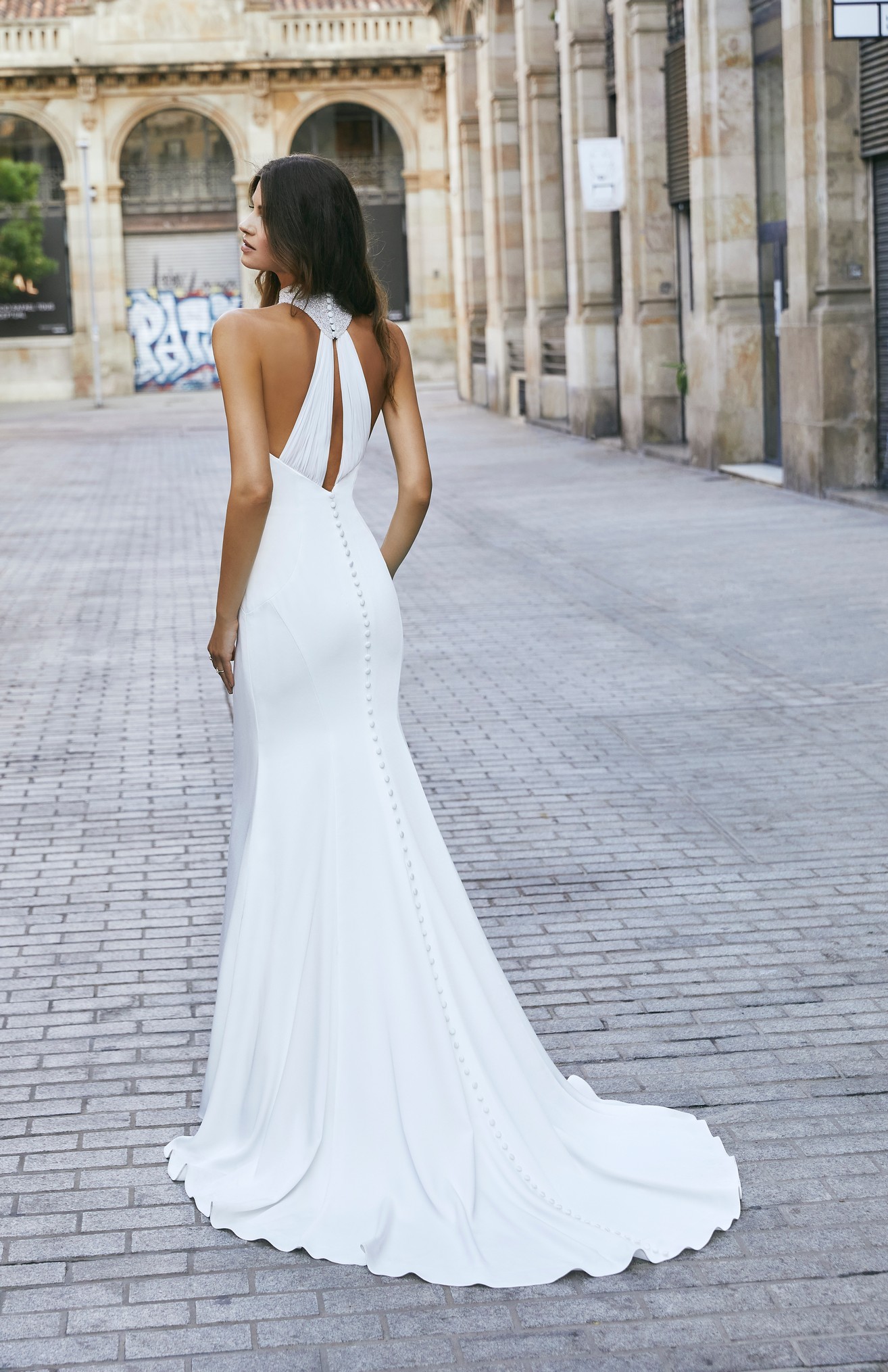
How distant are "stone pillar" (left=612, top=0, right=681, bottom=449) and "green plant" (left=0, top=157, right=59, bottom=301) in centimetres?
2830

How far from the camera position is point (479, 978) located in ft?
11.7

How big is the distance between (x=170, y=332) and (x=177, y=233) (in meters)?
2.81

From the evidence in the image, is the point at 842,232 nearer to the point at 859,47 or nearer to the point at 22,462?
the point at 859,47

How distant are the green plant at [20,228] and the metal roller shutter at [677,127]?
29.3 m

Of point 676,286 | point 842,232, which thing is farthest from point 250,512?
point 676,286

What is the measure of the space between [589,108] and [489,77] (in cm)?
754

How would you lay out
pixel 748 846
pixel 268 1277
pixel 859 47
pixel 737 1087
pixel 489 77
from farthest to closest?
pixel 489 77
pixel 859 47
pixel 748 846
pixel 737 1087
pixel 268 1277

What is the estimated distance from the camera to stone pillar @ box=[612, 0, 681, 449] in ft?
72.8

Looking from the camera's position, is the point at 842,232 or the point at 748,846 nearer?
the point at 748,846

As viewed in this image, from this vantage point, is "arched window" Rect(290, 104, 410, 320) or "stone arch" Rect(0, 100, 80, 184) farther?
"arched window" Rect(290, 104, 410, 320)

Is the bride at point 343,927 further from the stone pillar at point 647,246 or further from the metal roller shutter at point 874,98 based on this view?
the stone pillar at point 647,246

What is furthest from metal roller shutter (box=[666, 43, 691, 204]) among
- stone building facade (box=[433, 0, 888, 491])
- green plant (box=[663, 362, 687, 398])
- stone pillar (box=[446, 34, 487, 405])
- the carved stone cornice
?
the carved stone cornice

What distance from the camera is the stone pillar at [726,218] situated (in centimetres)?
1898

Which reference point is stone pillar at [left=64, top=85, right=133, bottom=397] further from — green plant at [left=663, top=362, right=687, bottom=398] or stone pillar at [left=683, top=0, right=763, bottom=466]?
stone pillar at [left=683, top=0, right=763, bottom=466]
